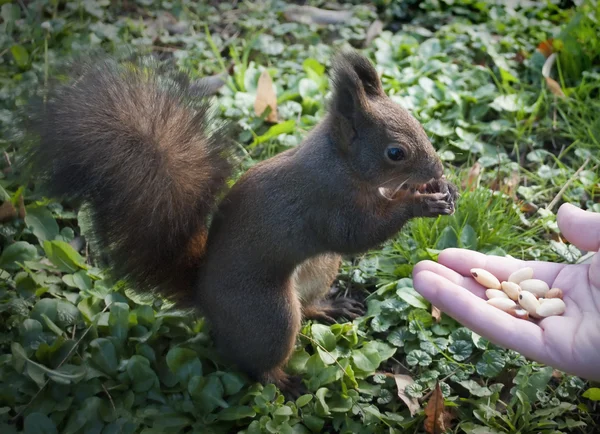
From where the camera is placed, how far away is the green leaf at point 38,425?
2.04m

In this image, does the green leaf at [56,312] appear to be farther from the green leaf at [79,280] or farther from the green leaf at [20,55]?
the green leaf at [20,55]

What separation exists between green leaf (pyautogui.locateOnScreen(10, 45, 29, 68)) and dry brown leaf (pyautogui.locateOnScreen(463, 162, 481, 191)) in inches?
88.5

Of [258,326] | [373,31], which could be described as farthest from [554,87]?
[258,326]

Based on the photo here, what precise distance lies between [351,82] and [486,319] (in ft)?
2.69

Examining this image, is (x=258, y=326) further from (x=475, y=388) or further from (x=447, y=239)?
(x=447, y=239)

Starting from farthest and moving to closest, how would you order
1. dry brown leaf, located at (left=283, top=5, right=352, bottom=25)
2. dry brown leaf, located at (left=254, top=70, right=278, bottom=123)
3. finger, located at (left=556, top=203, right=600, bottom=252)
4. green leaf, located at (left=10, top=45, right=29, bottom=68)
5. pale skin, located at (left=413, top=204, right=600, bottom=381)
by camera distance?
dry brown leaf, located at (left=283, top=5, right=352, bottom=25) < green leaf, located at (left=10, top=45, right=29, bottom=68) < dry brown leaf, located at (left=254, top=70, right=278, bottom=123) < finger, located at (left=556, top=203, right=600, bottom=252) < pale skin, located at (left=413, top=204, right=600, bottom=381)

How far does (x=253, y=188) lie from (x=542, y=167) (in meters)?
1.49

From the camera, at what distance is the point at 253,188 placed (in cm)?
225

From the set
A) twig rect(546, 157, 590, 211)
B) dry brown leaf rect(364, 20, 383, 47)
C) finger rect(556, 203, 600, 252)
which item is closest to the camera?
finger rect(556, 203, 600, 252)

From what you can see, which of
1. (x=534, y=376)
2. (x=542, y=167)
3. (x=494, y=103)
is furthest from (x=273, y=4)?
(x=534, y=376)

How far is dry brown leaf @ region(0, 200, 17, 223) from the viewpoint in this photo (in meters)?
2.70

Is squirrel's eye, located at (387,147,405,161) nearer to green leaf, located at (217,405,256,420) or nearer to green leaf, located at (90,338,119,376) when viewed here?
green leaf, located at (217,405,256,420)

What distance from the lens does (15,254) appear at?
257 centimetres

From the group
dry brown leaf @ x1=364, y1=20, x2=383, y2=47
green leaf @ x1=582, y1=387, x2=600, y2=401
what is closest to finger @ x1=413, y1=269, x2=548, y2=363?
green leaf @ x1=582, y1=387, x2=600, y2=401
